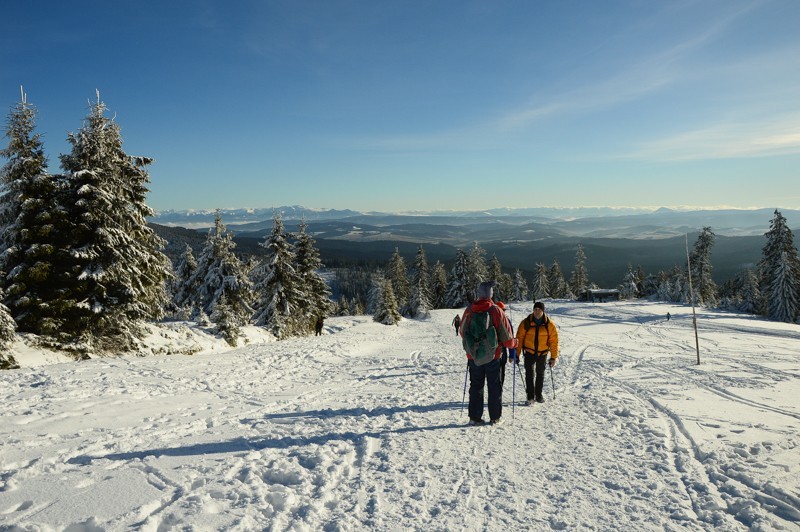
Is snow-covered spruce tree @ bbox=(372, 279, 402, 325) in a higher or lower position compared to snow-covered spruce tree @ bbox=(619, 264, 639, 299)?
higher

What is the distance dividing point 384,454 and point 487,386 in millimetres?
2081

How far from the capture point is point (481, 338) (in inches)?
257

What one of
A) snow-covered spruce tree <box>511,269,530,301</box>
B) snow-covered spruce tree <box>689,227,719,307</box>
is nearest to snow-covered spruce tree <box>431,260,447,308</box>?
snow-covered spruce tree <box>511,269,530,301</box>

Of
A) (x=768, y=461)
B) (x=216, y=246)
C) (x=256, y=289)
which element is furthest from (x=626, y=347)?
(x=216, y=246)

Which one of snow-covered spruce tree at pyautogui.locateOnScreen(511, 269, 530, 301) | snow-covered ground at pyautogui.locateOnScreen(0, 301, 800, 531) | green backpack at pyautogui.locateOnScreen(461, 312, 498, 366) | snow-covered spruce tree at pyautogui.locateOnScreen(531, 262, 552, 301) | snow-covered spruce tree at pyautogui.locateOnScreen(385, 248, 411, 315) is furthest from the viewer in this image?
snow-covered spruce tree at pyautogui.locateOnScreen(511, 269, 530, 301)

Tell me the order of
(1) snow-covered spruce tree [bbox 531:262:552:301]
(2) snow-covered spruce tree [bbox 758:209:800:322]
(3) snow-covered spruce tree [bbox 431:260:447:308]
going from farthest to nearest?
1. (1) snow-covered spruce tree [bbox 531:262:552:301]
2. (3) snow-covered spruce tree [bbox 431:260:447:308]
3. (2) snow-covered spruce tree [bbox 758:209:800:322]

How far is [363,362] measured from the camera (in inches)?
580

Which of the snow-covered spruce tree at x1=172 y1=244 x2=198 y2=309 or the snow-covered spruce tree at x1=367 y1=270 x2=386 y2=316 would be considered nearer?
the snow-covered spruce tree at x1=172 y1=244 x2=198 y2=309

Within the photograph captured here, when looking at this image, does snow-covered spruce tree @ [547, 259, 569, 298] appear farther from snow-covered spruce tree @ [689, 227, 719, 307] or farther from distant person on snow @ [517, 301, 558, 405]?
distant person on snow @ [517, 301, 558, 405]

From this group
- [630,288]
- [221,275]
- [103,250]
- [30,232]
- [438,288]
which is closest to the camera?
[30,232]

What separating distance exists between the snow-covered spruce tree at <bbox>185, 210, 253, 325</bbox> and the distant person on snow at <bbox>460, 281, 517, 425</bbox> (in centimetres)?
2734

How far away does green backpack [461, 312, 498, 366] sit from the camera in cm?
646

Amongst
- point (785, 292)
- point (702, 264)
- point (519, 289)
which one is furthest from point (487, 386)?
point (519, 289)

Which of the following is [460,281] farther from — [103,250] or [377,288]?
[103,250]
